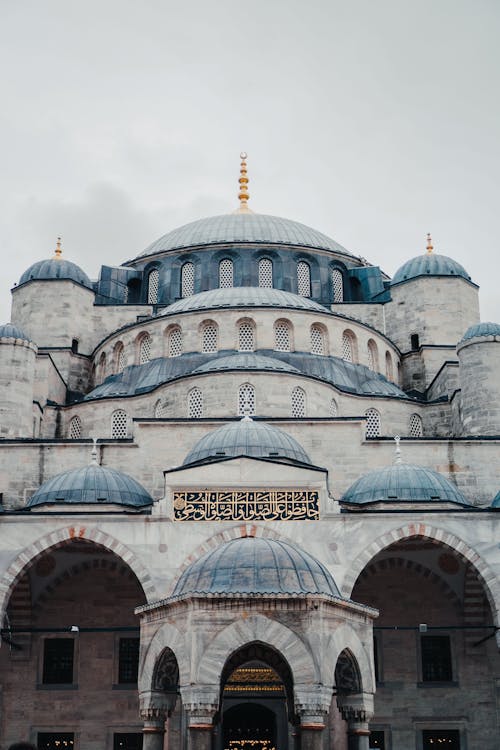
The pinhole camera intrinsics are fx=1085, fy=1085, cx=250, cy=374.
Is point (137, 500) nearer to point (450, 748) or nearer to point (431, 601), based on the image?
point (431, 601)

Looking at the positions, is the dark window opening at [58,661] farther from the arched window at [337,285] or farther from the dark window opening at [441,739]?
the arched window at [337,285]

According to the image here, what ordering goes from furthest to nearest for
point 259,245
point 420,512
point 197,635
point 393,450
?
point 259,245
point 393,450
point 420,512
point 197,635

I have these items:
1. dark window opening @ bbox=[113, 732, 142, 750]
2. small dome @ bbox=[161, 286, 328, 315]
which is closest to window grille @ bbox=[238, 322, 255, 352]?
small dome @ bbox=[161, 286, 328, 315]

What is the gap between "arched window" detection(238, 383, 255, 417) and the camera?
2383 cm

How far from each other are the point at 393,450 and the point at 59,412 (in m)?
8.34

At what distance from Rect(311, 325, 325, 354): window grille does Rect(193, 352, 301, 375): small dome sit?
2.03 metres

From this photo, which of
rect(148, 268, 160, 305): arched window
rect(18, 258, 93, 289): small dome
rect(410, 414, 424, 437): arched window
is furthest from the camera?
rect(148, 268, 160, 305): arched window

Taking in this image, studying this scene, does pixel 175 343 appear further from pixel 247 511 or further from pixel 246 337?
pixel 247 511

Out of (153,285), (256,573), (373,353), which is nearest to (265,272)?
(153,285)

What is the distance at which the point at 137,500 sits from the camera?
20859mm

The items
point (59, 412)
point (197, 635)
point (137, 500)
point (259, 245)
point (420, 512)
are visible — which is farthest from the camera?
point (259, 245)

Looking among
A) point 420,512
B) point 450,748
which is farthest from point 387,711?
point 420,512

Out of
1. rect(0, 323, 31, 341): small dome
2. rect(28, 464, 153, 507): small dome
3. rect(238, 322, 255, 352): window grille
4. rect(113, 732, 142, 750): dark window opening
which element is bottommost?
rect(113, 732, 142, 750): dark window opening

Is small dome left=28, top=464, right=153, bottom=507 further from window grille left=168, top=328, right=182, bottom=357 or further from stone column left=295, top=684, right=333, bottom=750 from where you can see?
stone column left=295, top=684, right=333, bottom=750
